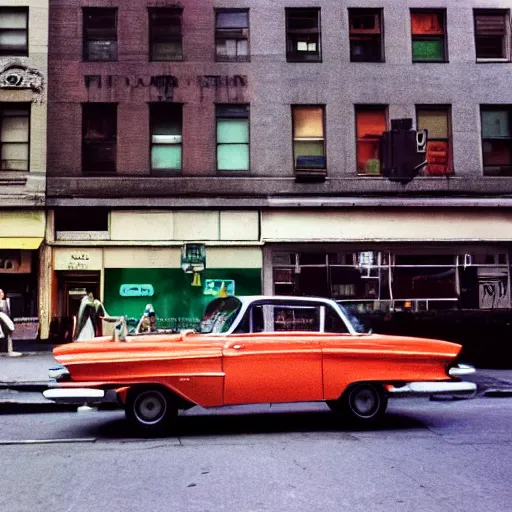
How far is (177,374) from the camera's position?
25.2 feet

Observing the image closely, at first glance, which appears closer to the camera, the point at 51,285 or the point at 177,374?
the point at 177,374

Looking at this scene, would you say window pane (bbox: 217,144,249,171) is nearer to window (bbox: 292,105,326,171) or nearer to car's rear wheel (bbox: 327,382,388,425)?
window (bbox: 292,105,326,171)

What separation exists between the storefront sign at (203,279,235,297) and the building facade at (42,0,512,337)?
74mm

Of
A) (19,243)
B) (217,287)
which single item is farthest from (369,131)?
(19,243)

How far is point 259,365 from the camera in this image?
7762mm

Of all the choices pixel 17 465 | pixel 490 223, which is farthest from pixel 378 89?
pixel 17 465

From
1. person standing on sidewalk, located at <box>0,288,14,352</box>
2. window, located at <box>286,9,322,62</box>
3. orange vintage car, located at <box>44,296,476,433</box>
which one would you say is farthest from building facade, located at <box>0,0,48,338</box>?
orange vintage car, located at <box>44,296,476,433</box>

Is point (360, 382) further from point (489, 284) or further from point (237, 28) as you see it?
point (237, 28)

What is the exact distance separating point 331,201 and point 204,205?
373cm

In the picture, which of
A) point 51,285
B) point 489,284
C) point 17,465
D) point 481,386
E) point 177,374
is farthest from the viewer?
point 489,284

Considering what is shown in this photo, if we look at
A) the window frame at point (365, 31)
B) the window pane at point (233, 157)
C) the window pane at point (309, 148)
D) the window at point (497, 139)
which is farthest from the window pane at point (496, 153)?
the window pane at point (233, 157)

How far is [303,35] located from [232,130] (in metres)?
3.72

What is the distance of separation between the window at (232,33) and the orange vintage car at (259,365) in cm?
1322

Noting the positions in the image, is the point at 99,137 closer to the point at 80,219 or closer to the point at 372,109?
the point at 80,219
